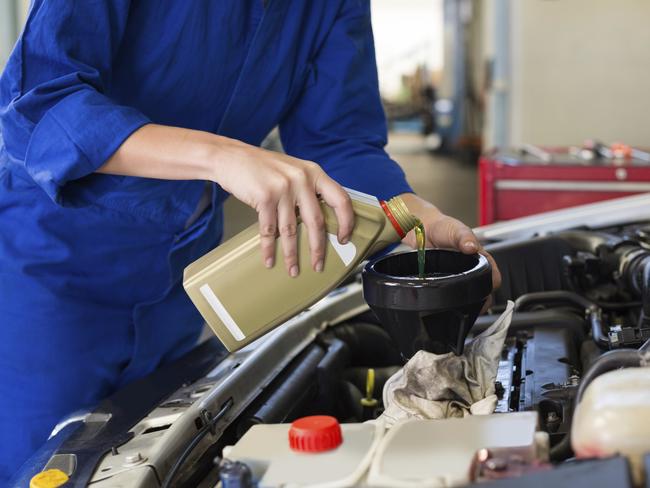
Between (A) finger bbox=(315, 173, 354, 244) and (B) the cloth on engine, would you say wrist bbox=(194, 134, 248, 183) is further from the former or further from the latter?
(B) the cloth on engine

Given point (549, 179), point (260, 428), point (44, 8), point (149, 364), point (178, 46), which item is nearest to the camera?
point (260, 428)

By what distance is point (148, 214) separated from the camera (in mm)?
1175

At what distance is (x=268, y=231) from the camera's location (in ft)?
2.77

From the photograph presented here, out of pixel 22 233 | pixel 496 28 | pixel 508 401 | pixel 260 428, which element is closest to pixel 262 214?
pixel 260 428

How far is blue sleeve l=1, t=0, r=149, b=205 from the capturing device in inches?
35.3

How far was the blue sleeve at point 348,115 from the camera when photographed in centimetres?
127

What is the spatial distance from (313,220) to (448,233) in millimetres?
305

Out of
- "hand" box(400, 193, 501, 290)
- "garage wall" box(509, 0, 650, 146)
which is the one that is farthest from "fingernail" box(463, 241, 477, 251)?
"garage wall" box(509, 0, 650, 146)

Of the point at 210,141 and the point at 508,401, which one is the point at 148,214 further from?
the point at 508,401

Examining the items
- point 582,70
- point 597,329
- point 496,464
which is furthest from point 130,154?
point 582,70

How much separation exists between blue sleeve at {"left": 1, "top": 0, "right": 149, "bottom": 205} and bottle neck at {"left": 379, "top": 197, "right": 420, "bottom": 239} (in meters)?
0.29

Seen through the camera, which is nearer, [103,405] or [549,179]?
[103,405]

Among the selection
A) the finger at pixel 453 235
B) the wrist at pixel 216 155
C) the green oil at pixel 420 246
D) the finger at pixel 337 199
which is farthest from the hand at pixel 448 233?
the wrist at pixel 216 155

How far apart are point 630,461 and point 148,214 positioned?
2.57 ft
